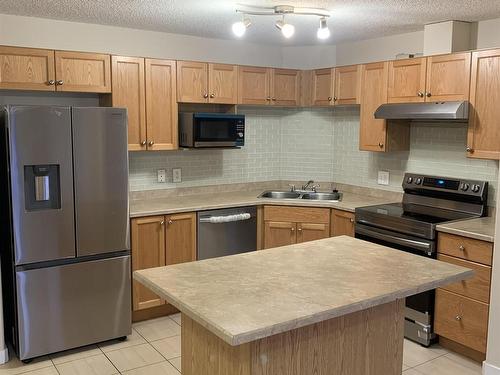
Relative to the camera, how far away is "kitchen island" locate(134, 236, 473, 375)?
1906 millimetres

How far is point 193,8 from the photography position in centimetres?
348

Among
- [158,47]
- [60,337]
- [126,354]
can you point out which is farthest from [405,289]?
[158,47]

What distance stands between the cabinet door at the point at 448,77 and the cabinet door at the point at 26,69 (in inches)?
111

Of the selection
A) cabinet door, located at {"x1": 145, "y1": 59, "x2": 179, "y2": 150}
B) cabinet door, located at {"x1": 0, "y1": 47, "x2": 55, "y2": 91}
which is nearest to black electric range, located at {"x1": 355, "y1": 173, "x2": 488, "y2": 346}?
cabinet door, located at {"x1": 145, "y1": 59, "x2": 179, "y2": 150}

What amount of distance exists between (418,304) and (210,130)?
7.17 feet

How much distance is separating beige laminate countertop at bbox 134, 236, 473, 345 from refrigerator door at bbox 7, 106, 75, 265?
1.37 m

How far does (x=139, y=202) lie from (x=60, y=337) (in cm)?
133

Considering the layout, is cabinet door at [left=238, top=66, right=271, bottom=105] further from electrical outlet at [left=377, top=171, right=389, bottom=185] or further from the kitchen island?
the kitchen island

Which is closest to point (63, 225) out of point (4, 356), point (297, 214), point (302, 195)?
point (4, 356)

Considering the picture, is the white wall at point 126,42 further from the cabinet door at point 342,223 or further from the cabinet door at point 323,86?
the cabinet door at point 342,223

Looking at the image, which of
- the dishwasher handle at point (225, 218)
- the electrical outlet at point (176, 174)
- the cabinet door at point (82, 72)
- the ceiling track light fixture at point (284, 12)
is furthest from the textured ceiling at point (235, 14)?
the dishwasher handle at point (225, 218)

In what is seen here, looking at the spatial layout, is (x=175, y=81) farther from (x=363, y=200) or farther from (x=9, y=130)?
(x=363, y=200)

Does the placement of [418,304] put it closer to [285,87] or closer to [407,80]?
[407,80]

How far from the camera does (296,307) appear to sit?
194cm
